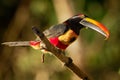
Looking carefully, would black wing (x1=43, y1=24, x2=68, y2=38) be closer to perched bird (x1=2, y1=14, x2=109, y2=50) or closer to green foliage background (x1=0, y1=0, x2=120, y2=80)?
perched bird (x1=2, y1=14, x2=109, y2=50)

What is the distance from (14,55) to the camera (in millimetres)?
5125

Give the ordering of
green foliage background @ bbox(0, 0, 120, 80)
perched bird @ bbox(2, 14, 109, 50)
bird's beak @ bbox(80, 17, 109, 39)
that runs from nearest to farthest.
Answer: bird's beak @ bbox(80, 17, 109, 39)
perched bird @ bbox(2, 14, 109, 50)
green foliage background @ bbox(0, 0, 120, 80)

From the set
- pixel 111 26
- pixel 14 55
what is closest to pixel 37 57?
pixel 14 55

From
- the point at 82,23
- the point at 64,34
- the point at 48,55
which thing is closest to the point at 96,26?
the point at 82,23

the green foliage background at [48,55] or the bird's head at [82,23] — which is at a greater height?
the bird's head at [82,23]

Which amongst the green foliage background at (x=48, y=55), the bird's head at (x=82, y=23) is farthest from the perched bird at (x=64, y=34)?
the green foliage background at (x=48, y=55)

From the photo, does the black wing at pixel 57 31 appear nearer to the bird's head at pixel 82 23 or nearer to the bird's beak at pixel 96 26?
the bird's head at pixel 82 23

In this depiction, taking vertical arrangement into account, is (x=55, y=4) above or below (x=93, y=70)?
above

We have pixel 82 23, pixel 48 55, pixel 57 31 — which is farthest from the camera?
pixel 48 55

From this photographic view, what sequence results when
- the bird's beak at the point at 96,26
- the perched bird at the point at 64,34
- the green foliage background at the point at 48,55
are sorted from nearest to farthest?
1. the bird's beak at the point at 96,26
2. the perched bird at the point at 64,34
3. the green foliage background at the point at 48,55

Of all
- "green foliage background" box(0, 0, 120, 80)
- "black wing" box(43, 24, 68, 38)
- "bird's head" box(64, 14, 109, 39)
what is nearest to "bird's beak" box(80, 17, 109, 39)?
"bird's head" box(64, 14, 109, 39)

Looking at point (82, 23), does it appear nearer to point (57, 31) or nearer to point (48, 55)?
point (57, 31)

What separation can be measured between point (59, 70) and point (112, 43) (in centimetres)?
58

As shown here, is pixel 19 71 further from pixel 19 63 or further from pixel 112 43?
pixel 112 43
